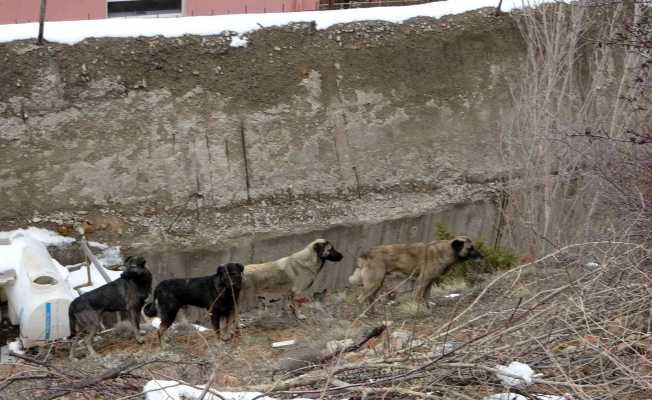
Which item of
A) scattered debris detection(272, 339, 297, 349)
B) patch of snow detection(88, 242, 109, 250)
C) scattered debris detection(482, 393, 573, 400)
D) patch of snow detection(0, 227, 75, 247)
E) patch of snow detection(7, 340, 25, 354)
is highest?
scattered debris detection(482, 393, 573, 400)

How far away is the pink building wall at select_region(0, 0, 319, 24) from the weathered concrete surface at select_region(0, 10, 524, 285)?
3581mm

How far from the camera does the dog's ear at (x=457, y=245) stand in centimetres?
1564

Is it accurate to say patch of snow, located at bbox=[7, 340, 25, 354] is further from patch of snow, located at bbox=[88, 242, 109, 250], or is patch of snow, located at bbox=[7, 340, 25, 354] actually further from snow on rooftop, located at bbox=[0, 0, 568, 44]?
snow on rooftop, located at bbox=[0, 0, 568, 44]

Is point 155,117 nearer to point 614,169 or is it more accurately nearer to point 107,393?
point 614,169

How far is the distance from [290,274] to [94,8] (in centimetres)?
882

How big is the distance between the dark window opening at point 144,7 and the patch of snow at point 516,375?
15.5 m

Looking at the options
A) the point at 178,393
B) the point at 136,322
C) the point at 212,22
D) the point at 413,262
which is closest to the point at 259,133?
the point at 212,22

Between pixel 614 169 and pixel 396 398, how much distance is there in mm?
5807

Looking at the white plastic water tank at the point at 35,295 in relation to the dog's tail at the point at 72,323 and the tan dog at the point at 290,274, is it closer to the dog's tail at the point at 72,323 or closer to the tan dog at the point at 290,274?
the dog's tail at the point at 72,323

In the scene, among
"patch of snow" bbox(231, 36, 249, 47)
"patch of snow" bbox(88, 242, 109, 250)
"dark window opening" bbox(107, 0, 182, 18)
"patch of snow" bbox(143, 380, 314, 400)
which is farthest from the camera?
"dark window opening" bbox(107, 0, 182, 18)

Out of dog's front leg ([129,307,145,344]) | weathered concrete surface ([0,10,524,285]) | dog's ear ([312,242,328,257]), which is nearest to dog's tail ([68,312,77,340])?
dog's front leg ([129,307,145,344])

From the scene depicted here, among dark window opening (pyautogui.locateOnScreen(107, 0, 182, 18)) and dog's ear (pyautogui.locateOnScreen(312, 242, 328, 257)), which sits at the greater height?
dark window opening (pyautogui.locateOnScreen(107, 0, 182, 18))

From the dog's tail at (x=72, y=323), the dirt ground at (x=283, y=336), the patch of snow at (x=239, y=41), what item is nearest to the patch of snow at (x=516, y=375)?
the dirt ground at (x=283, y=336)

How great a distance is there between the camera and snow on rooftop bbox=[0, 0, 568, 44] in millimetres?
17922
